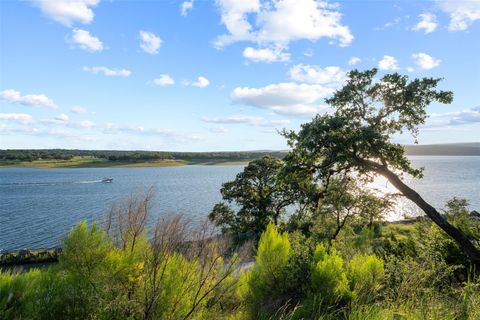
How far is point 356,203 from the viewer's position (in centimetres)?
2427

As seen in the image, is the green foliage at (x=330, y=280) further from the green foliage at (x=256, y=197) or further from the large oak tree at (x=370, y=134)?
the green foliage at (x=256, y=197)

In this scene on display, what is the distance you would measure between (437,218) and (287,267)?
566cm

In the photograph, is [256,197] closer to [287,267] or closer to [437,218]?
[437,218]

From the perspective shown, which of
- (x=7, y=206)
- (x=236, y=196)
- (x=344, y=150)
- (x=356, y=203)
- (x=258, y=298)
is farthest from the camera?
(x=7, y=206)

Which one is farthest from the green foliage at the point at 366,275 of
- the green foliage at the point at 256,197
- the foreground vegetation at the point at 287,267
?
the green foliage at the point at 256,197

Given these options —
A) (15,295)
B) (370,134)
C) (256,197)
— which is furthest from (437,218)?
(256,197)

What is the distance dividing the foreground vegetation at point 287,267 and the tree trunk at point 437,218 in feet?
0.14

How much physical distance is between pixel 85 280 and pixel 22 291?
1328 mm

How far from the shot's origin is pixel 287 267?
36.2 ft

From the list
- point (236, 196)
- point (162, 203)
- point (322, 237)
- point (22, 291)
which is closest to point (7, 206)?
point (162, 203)

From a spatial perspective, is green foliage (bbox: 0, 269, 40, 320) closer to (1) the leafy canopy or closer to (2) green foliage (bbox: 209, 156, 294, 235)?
(1) the leafy canopy

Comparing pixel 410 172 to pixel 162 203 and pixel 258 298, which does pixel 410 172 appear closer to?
pixel 258 298

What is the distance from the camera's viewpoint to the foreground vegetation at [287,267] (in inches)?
280

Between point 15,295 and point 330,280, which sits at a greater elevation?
point 15,295
